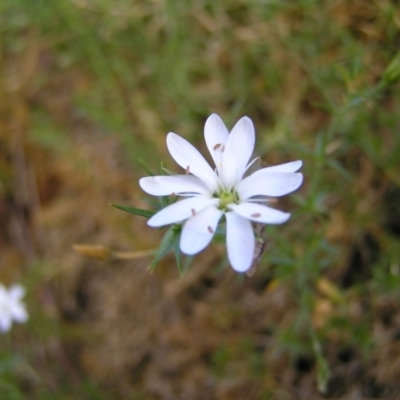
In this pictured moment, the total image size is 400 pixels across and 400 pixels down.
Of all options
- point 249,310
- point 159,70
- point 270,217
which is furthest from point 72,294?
point 270,217

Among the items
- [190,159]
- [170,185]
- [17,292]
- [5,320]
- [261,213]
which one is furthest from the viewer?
[17,292]

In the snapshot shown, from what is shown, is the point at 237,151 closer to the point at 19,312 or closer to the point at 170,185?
the point at 170,185

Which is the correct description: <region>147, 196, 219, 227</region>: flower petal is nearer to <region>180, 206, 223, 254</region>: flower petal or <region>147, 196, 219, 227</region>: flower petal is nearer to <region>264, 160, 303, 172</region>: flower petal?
<region>180, 206, 223, 254</region>: flower petal

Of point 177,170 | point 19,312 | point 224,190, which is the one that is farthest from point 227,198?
point 19,312

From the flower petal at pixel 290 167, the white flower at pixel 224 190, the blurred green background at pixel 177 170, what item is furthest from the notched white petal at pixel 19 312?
the flower petal at pixel 290 167

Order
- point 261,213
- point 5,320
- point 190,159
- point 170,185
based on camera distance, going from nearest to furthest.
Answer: point 261,213, point 170,185, point 190,159, point 5,320

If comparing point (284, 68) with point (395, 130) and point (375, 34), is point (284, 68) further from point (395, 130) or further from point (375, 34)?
point (395, 130)

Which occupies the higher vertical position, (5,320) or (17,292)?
(17,292)

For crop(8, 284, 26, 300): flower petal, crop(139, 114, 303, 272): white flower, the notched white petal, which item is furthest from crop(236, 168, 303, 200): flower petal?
crop(8, 284, 26, 300): flower petal
